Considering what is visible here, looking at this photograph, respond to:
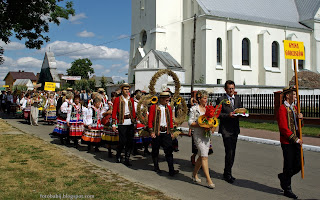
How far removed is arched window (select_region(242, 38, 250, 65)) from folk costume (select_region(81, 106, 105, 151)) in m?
32.7

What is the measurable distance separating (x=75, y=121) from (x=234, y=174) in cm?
583

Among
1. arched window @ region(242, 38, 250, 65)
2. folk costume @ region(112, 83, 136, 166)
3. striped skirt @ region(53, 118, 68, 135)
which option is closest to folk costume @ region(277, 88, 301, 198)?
folk costume @ region(112, 83, 136, 166)

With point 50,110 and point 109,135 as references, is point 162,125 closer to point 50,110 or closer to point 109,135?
point 109,135

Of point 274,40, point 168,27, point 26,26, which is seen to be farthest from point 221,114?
point 274,40

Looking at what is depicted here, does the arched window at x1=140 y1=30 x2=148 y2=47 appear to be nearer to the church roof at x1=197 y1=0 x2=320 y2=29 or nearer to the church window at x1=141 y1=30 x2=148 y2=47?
the church window at x1=141 y1=30 x2=148 y2=47

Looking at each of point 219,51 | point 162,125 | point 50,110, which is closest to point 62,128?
point 162,125

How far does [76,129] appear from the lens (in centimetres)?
1092

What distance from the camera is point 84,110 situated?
32.9 ft

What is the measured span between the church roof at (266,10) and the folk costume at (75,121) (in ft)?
93.8

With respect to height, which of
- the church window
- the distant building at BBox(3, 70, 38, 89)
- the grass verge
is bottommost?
the grass verge

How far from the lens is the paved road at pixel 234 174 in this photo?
19.5 ft

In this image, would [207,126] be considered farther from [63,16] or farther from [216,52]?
[216,52]

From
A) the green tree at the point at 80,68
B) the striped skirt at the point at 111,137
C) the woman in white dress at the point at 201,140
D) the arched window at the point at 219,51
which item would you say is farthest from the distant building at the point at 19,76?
A: the woman in white dress at the point at 201,140

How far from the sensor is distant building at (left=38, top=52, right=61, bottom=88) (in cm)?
4122
